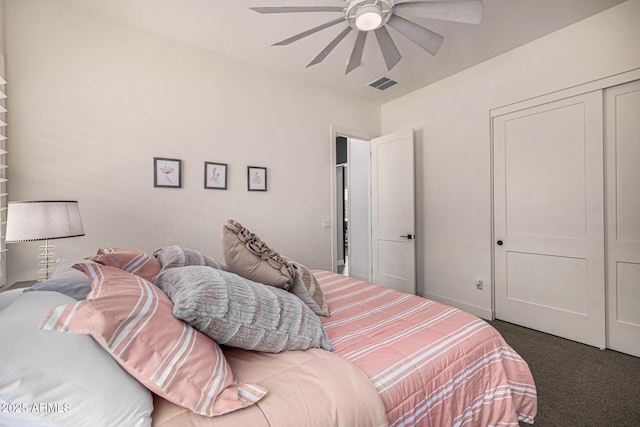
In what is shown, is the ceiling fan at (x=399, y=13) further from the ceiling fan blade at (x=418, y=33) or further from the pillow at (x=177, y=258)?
the pillow at (x=177, y=258)

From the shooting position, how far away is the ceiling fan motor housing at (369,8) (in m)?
1.72

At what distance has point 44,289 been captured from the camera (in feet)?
3.44

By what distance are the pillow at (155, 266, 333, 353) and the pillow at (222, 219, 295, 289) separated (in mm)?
227

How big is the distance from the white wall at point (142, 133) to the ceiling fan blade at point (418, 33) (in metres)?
1.73

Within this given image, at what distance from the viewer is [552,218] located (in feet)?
8.97

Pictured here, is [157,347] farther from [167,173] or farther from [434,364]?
[167,173]

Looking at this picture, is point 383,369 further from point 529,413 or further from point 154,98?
point 154,98

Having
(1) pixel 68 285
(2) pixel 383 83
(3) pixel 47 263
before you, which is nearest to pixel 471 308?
(2) pixel 383 83

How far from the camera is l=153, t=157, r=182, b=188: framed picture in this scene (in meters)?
2.58

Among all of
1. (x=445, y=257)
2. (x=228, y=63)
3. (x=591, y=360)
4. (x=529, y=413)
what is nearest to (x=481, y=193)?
(x=445, y=257)

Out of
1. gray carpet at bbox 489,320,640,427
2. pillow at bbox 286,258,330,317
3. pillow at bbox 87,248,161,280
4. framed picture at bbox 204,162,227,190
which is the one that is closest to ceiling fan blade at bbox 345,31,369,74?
framed picture at bbox 204,162,227,190

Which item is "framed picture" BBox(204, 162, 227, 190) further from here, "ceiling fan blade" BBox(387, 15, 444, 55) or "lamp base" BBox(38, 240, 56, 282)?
"ceiling fan blade" BBox(387, 15, 444, 55)

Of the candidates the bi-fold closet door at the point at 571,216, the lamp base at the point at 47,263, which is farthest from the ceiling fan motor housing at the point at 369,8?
the lamp base at the point at 47,263

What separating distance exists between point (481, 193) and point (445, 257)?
887 mm
